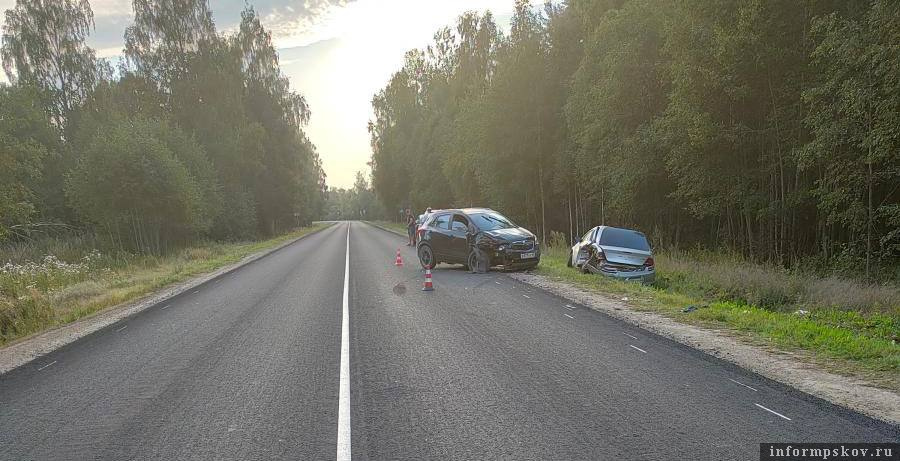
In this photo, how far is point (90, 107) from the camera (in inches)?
1663

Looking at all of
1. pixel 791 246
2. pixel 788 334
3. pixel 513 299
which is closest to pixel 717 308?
pixel 788 334

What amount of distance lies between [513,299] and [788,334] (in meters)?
4.94

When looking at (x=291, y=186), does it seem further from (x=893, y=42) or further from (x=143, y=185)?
(x=893, y=42)

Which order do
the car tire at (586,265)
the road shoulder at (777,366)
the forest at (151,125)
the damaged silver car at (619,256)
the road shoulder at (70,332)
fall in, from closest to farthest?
1. the road shoulder at (777,366)
2. the road shoulder at (70,332)
3. the damaged silver car at (619,256)
4. the car tire at (586,265)
5. the forest at (151,125)

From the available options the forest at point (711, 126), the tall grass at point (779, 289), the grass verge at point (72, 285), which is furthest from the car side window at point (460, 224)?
the grass verge at point (72, 285)

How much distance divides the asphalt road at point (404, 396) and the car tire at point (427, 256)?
8.44 m

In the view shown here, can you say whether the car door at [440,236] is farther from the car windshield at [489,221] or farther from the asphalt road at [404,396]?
the asphalt road at [404,396]

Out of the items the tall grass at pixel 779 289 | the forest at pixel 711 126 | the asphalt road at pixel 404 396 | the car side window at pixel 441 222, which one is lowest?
the tall grass at pixel 779 289

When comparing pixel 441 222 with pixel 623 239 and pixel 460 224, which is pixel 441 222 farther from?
pixel 623 239

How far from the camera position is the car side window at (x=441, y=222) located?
1730 centimetres

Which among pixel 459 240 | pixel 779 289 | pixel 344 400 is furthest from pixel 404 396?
pixel 459 240

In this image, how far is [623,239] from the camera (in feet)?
45.7

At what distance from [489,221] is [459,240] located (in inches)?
42.9

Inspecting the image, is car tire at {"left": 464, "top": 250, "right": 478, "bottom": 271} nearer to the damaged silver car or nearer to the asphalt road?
the damaged silver car
